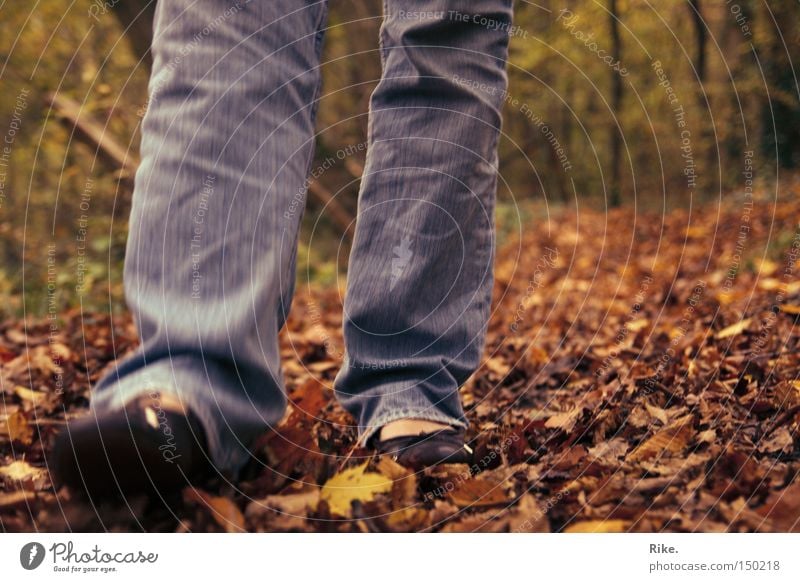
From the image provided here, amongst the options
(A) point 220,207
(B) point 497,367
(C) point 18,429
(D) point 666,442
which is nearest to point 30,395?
(C) point 18,429

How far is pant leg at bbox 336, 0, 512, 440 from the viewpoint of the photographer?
142 centimetres

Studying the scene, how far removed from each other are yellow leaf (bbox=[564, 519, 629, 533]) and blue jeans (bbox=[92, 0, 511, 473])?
330 millimetres

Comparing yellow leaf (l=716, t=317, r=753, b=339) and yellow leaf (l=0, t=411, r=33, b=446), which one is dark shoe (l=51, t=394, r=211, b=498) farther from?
yellow leaf (l=716, t=317, r=753, b=339)

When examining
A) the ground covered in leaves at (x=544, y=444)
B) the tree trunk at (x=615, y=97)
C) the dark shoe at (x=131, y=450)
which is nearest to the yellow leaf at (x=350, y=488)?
the ground covered in leaves at (x=544, y=444)

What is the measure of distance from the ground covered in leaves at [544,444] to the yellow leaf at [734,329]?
0.05 ft

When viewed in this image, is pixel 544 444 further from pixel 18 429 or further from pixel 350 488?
pixel 18 429

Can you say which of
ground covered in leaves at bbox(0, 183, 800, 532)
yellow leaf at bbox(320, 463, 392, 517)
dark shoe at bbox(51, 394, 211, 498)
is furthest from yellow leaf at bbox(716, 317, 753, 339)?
dark shoe at bbox(51, 394, 211, 498)

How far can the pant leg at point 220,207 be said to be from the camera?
1134mm

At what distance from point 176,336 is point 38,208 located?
803 cm

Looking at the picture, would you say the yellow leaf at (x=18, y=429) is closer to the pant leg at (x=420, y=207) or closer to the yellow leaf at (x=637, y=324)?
the pant leg at (x=420, y=207)

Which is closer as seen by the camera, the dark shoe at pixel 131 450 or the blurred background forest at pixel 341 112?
the dark shoe at pixel 131 450

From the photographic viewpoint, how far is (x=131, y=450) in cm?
101

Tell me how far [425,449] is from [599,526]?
32 cm

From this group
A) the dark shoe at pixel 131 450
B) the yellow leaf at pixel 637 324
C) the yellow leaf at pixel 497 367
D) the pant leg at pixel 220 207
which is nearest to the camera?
the dark shoe at pixel 131 450
